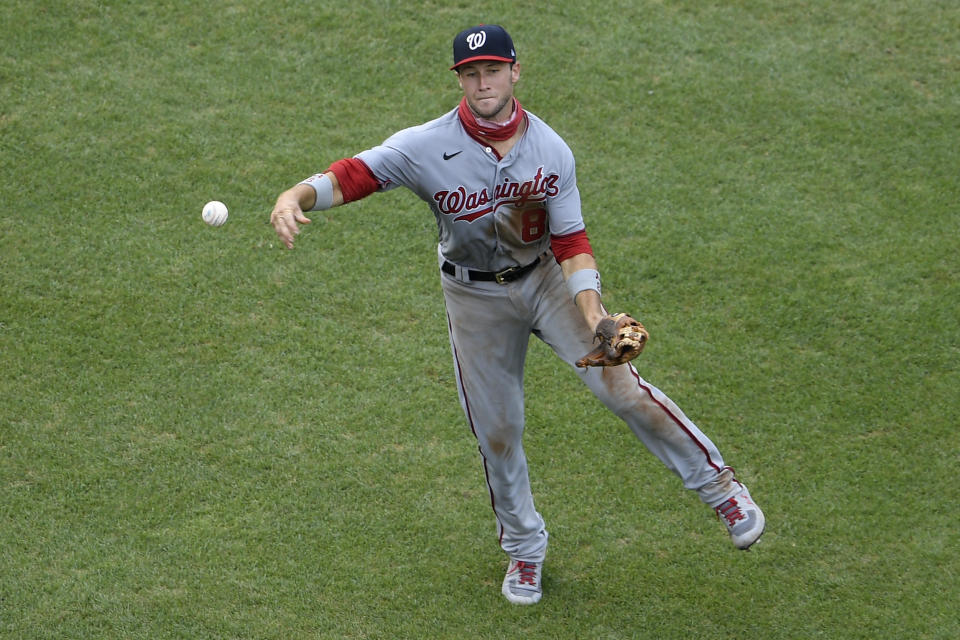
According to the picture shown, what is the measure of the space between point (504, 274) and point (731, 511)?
1.60 m

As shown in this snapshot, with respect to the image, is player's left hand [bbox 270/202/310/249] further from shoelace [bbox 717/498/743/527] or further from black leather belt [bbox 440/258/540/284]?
shoelace [bbox 717/498/743/527]

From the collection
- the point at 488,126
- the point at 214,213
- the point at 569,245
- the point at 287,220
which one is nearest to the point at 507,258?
the point at 569,245

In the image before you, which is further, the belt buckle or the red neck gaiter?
the belt buckle

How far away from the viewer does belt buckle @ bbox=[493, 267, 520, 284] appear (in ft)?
18.5

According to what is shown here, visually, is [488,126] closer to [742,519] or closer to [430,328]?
[742,519]

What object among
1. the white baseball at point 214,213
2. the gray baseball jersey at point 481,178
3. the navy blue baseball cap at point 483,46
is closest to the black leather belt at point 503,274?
the gray baseball jersey at point 481,178

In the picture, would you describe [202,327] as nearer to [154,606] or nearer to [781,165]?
[154,606]

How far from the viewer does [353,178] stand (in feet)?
17.5

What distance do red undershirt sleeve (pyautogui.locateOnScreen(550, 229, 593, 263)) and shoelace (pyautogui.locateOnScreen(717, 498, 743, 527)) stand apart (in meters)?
1.40

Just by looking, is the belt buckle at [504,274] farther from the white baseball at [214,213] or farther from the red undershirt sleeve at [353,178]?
the white baseball at [214,213]

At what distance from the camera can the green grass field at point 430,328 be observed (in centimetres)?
614

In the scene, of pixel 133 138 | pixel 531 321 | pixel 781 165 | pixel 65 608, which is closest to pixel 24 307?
pixel 133 138

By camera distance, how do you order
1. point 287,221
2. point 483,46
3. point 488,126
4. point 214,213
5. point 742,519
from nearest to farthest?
1. point 287,221
2. point 483,46
3. point 488,126
4. point 742,519
5. point 214,213

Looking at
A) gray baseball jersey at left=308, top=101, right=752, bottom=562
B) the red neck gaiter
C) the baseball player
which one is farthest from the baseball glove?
the red neck gaiter
